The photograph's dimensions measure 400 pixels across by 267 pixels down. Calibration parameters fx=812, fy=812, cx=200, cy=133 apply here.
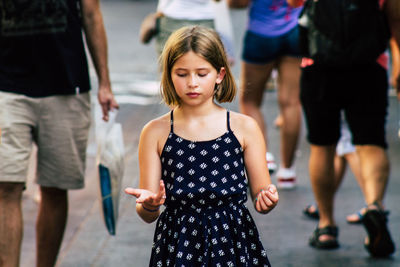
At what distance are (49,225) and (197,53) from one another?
68.7 inches

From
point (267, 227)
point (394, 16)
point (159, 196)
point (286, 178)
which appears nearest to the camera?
point (159, 196)

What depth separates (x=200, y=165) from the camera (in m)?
2.99

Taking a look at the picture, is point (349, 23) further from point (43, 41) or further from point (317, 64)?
point (43, 41)

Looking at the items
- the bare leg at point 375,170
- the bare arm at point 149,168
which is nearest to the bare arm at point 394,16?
the bare leg at point 375,170

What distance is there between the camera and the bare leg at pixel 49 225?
4.30 m

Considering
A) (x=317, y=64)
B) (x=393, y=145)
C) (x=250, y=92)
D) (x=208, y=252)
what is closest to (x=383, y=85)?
(x=317, y=64)

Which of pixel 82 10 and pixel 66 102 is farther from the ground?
pixel 82 10

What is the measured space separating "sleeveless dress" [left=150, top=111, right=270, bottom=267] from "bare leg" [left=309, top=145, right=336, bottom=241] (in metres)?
1.85

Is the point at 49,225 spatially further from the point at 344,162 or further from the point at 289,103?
the point at 289,103

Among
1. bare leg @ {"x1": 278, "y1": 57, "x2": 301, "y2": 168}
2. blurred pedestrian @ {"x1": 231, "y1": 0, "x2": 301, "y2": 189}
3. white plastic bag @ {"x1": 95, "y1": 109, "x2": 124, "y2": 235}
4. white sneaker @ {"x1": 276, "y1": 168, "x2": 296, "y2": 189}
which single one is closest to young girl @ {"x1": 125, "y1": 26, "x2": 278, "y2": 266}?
white plastic bag @ {"x1": 95, "y1": 109, "x2": 124, "y2": 235}

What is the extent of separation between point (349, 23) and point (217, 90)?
1576 millimetres

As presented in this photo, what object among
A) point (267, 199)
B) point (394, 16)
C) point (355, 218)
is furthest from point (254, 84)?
point (267, 199)

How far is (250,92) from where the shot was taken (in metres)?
6.06

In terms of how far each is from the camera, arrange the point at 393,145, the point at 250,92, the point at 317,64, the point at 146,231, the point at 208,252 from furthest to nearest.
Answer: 1. the point at 393,145
2. the point at 250,92
3. the point at 146,231
4. the point at 317,64
5. the point at 208,252
